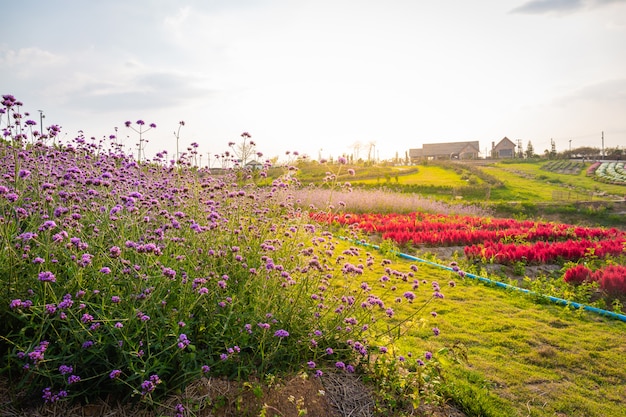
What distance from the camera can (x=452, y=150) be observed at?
78.8 m

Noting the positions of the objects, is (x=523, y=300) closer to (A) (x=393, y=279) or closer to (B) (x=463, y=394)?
(A) (x=393, y=279)

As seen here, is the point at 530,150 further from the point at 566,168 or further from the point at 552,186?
the point at 552,186

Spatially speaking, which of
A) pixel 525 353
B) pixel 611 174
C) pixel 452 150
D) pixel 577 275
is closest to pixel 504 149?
pixel 452 150

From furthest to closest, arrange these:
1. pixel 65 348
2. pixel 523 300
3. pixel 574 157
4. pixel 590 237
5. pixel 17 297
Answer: pixel 574 157 < pixel 590 237 < pixel 523 300 < pixel 17 297 < pixel 65 348

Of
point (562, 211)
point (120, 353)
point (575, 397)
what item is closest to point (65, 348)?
point (120, 353)

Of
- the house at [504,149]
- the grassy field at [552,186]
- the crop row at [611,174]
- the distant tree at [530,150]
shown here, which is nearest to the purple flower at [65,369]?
the grassy field at [552,186]

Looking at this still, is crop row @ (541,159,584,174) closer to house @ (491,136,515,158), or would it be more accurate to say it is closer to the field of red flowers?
house @ (491,136,515,158)

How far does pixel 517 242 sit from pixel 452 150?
72115mm

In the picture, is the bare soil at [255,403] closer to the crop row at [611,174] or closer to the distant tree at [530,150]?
the crop row at [611,174]

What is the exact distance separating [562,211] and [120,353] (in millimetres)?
20884

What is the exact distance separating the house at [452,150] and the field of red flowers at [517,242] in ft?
222

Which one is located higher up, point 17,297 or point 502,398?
point 17,297

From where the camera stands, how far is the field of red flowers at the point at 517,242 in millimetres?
7090

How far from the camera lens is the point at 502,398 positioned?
369 centimetres
